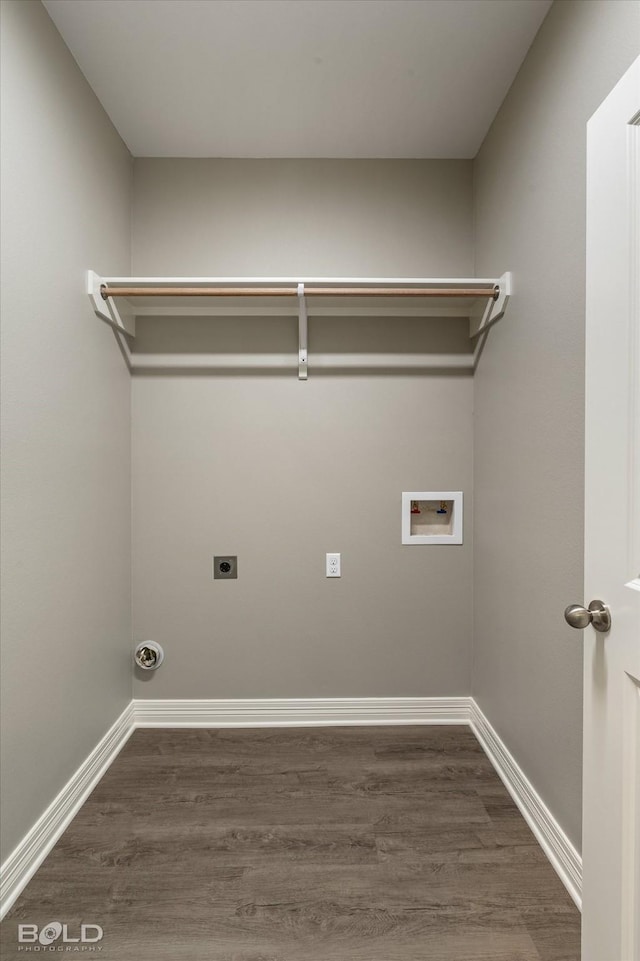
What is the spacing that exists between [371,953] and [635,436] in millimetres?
1301

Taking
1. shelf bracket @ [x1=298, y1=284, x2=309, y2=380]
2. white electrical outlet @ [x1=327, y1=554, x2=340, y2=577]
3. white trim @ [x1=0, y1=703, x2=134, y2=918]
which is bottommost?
white trim @ [x1=0, y1=703, x2=134, y2=918]

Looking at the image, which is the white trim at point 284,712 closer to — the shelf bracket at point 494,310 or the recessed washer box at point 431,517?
the recessed washer box at point 431,517

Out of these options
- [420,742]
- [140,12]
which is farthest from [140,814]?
[140,12]

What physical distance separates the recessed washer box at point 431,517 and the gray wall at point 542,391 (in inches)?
7.0

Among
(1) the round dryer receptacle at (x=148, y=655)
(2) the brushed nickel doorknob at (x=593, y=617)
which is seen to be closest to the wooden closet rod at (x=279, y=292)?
(2) the brushed nickel doorknob at (x=593, y=617)

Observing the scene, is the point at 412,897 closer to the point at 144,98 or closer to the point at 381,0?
the point at 381,0

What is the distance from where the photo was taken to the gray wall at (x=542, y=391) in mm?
1324

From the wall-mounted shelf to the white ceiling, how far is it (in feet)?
1.94

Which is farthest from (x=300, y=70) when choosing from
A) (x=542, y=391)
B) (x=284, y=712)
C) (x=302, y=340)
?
(x=284, y=712)

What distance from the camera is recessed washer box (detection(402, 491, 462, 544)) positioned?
2219mm

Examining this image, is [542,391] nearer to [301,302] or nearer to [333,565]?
[301,302]

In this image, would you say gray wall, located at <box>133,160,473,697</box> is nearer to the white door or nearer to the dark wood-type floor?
the dark wood-type floor

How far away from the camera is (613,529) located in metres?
0.91

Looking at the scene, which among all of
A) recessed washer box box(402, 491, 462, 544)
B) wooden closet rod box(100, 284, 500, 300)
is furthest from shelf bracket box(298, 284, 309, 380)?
recessed washer box box(402, 491, 462, 544)
